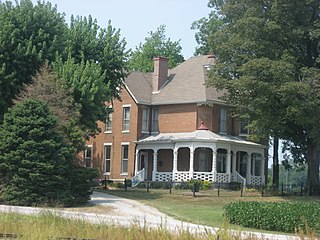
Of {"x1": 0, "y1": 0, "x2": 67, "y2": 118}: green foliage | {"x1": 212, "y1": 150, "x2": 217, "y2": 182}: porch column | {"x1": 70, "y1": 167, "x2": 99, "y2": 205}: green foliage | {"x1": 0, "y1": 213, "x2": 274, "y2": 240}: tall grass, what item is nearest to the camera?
{"x1": 0, "y1": 213, "x2": 274, "y2": 240}: tall grass

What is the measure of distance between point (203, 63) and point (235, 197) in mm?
16217

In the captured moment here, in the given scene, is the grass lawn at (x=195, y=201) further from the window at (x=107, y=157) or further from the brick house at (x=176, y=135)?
the window at (x=107, y=157)

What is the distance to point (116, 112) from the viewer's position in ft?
173

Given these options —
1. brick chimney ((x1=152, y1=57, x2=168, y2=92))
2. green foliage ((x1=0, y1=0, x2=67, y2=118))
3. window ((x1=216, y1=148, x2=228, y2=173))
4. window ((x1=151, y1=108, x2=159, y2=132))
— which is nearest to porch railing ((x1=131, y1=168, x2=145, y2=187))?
window ((x1=151, y1=108, x2=159, y2=132))

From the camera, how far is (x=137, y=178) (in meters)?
49.5

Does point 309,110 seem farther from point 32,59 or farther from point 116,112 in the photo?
point 116,112

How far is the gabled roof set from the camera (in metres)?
49.1

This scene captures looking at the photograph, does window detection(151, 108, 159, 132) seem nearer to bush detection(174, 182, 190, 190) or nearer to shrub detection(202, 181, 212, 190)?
bush detection(174, 182, 190, 190)

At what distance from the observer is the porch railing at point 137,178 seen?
48.7 m

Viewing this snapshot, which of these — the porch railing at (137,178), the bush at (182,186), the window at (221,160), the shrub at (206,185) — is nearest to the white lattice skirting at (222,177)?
the shrub at (206,185)

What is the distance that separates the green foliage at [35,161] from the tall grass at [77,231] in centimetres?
1317

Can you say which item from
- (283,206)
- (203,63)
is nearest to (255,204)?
(283,206)

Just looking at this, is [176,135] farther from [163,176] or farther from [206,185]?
[206,185]

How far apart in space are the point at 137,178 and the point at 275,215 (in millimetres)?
25686
